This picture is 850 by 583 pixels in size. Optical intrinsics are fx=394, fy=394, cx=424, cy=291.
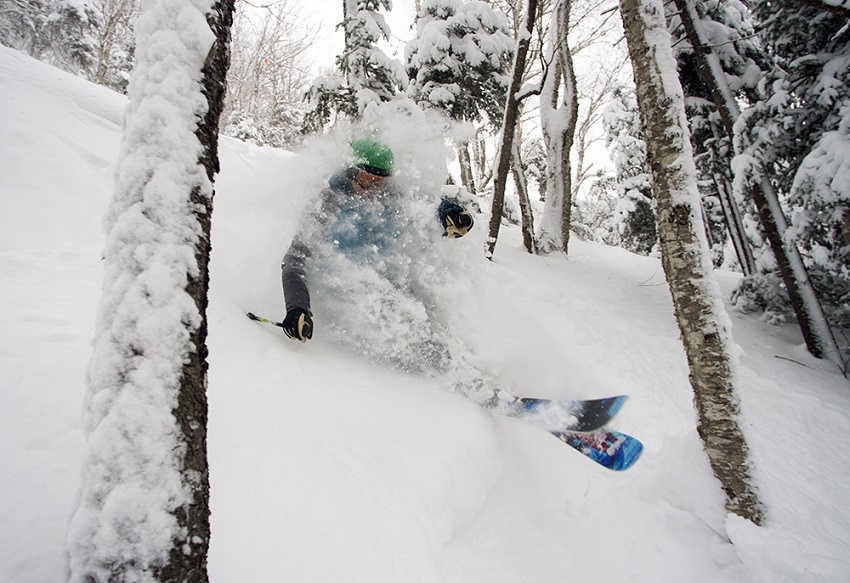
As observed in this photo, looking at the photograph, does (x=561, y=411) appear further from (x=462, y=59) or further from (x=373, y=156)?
(x=462, y=59)

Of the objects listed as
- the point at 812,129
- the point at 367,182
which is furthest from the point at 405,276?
the point at 812,129

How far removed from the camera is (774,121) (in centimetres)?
514

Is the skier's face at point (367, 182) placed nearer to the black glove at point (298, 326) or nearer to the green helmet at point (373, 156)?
the green helmet at point (373, 156)

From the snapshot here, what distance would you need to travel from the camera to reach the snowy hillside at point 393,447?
1.52m

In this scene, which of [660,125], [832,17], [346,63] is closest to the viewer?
[660,125]

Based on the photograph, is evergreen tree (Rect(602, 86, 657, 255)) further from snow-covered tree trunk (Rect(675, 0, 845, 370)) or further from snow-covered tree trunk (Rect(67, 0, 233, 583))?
snow-covered tree trunk (Rect(67, 0, 233, 583))

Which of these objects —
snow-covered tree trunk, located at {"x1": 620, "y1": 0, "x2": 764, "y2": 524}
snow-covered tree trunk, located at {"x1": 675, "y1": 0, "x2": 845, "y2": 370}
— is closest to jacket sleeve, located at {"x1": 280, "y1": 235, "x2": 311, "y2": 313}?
snow-covered tree trunk, located at {"x1": 620, "y1": 0, "x2": 764, "y2": 524}

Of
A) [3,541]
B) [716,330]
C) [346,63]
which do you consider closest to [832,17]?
[716,330]

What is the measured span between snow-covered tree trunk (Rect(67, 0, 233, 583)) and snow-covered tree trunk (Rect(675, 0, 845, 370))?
6.50m

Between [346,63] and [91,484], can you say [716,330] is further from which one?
[346,63]

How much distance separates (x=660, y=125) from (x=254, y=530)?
9.57ft

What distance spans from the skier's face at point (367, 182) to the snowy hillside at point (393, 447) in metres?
0.74

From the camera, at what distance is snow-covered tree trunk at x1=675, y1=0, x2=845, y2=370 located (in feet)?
15.7

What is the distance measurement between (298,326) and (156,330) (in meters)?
1.86
